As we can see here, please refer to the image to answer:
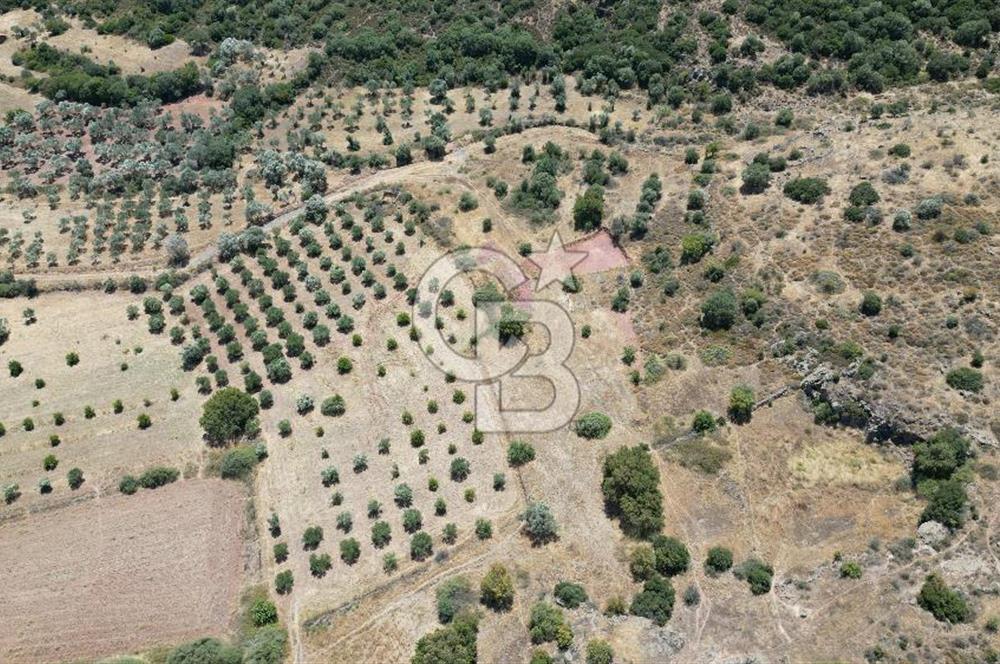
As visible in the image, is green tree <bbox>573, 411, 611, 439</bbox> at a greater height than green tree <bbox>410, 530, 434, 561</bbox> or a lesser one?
greater

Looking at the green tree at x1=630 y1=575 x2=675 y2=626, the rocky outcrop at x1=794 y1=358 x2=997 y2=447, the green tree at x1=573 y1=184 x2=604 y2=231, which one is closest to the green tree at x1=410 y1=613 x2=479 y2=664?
the green tree at x1=630 y1=575 x2=675 y2=626

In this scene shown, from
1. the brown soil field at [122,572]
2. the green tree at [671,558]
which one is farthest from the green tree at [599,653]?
the brown soil field at [122,572]

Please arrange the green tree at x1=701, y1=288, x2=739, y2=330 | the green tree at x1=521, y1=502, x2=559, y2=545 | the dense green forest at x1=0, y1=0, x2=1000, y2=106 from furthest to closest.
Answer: the dense green forest at x1=0, y1=0, x2=1000, y2=106, the green tree at x1=701, y1=288, x2=739, y2=330, the green tree at x1=521, y1=502, x2=559, y2=545

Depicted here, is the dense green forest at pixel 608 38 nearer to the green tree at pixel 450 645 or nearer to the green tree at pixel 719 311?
the green tree at pixel 719 311

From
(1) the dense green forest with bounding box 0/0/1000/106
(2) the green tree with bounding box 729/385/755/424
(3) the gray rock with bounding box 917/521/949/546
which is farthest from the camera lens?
(1) the dense green forest with bounding box 0/0/1000/106

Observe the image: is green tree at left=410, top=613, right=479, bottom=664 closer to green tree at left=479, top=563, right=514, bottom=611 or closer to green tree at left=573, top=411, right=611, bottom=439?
green tree at left=479, top=563, right=514, bottom=611

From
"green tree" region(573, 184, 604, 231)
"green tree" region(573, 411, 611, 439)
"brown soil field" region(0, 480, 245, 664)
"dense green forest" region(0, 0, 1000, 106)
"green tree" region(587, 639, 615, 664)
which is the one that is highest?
"dense green forest" region(0, 0, 1000, 106)

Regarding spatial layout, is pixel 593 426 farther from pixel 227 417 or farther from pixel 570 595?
pixel 227 417
